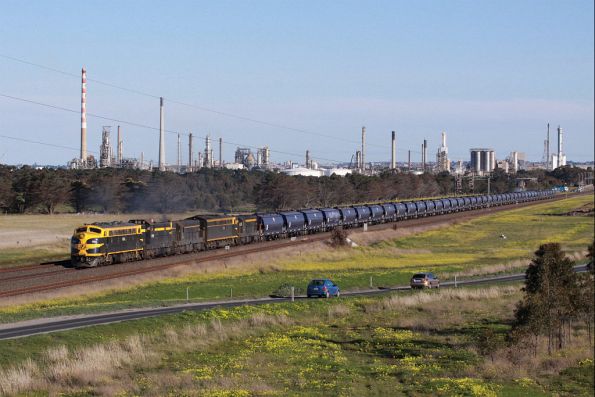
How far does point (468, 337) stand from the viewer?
40969 millimetres

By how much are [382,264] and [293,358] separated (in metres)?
43.6

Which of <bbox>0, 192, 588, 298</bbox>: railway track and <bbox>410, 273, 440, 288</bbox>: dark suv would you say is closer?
<bbox>0, 192, 588, 298</bbox>: railway track

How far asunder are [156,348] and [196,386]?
25.9ft

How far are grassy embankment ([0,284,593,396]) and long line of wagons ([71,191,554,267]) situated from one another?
19766mm

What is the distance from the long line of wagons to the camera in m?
61.7

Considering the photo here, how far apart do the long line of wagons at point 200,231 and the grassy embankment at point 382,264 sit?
612cm

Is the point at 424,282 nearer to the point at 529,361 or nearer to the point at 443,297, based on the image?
the point at 443,297

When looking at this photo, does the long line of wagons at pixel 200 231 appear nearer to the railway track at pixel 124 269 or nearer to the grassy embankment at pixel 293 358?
the railway track at pixel 124 269

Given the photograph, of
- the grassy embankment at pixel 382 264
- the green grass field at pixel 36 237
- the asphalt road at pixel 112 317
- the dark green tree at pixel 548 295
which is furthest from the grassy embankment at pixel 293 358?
the green grass field at pixel 36 237

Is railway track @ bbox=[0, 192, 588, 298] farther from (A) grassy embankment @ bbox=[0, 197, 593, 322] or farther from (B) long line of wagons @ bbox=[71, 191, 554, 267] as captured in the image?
(A) grassy embankment @ bbox=[0, 197, 593, 322]

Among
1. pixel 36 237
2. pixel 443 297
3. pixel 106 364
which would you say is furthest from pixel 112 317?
pixel 36 237

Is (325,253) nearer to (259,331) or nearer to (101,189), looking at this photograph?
(259,331)

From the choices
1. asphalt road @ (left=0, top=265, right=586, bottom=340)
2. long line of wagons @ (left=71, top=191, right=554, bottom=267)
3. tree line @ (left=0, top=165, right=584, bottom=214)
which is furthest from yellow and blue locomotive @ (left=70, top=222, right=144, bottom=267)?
tree line @ (left=0, top=165, right=584, bottom=214)

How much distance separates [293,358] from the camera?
35750 mm
